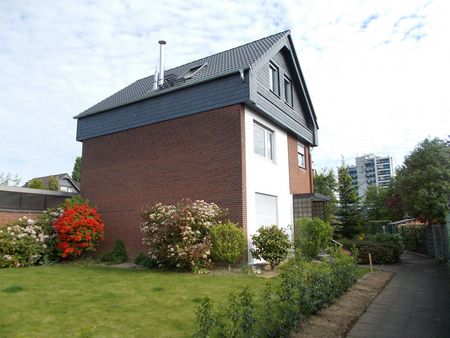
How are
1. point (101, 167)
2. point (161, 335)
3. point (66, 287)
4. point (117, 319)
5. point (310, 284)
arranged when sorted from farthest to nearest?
1. point (101, 167)
2. point (66, 287)
3. point (310, 284)
4. point (117, 319)
5. point (161, 335)

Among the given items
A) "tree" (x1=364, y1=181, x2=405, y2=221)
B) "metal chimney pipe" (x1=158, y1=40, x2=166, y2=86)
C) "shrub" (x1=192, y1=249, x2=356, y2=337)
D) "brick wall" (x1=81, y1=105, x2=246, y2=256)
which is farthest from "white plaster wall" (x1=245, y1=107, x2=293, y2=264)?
"tree" (x1=364, y1=181, x2=405, y2=221)

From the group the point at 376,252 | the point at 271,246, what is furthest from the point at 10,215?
the point at 376,252

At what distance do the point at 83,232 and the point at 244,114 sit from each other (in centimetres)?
796

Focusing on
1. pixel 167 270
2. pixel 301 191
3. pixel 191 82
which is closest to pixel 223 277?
pixel 167 270

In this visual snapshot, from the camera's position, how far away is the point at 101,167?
17.4 metres

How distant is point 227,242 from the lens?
468 inches

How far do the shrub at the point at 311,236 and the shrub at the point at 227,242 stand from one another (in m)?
2.98

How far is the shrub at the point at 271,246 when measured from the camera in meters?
12.4

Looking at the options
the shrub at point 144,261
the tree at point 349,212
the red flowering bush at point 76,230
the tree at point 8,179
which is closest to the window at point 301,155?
the tree at point 349,212

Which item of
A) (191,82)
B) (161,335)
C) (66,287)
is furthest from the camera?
(191,82)

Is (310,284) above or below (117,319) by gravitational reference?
above

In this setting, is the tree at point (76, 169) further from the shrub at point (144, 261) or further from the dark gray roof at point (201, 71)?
the shrub at point (144, 261)

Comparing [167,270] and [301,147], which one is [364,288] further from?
[301,147]

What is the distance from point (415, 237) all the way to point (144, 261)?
19014 millimetres
